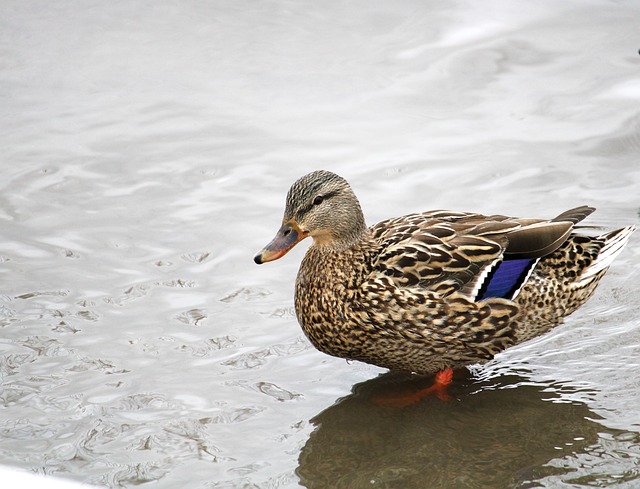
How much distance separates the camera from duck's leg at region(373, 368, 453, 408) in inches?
210

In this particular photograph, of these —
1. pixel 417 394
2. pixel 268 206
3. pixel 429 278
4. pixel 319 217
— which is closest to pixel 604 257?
pixel 429 278

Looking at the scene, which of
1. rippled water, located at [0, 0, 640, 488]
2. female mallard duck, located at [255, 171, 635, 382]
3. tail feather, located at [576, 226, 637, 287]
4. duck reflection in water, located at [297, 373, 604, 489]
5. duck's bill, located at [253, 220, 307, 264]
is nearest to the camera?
duck reflection in water, located at [297, 373, 604, 489]

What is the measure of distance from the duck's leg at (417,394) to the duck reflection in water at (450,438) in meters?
0.03

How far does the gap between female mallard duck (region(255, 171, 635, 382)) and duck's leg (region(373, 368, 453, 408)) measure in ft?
0.08

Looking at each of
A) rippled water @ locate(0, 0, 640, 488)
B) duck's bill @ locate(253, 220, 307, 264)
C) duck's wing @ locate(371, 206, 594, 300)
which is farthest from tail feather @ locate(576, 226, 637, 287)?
duck's bill @ locate(253, 220, 307, 264)

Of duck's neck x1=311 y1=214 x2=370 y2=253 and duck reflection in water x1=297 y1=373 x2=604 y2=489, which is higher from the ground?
duck's neck x1=311 y1=214 x2=370 y2=253

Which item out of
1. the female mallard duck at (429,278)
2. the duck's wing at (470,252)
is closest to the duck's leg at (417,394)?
the female mallard duck at (429,278)

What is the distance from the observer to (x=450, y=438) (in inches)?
195

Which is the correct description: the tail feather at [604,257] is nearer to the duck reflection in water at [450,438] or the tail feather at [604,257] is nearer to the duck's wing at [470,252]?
the duck's wing at [470,252]

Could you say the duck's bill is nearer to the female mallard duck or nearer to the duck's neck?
the female mallard duck

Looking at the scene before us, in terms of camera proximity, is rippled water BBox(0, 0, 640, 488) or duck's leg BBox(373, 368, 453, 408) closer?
rippled water BBox(0, 0, 640, 488)

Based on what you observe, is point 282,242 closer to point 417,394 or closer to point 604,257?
point 417,394

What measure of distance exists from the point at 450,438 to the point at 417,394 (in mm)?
514

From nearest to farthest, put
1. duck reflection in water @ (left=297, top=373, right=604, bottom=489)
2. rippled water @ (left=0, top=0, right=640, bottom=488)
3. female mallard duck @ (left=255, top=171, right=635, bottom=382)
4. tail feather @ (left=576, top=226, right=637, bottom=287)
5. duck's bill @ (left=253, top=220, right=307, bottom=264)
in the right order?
1. duck reflection in water @ (left=297, top=373, right=604, bottom=489)
2. rippled water @ (left=0, top=0, right=640, bottom=488)
3. female mallard duck @ (left=255, top=171, right=635, bottom=382)
4. duck's bill @ (left=253, top=220, right=307, bottom=264)
5. tail feather @ (left=576, top=226, right=637, bottom=287)
